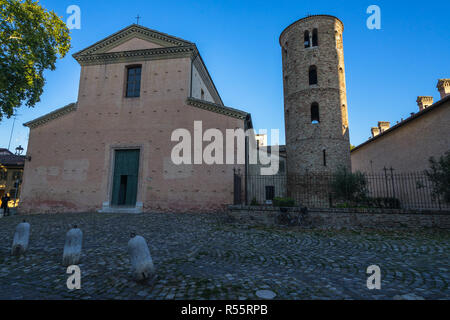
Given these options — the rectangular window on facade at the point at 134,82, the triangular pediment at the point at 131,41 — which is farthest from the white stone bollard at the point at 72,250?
the triangular pediment at the point at 131,41

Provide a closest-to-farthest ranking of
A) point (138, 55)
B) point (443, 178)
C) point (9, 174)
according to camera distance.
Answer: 1. point (443, 178)
2. point (138, 55)
3. point (9, 174)

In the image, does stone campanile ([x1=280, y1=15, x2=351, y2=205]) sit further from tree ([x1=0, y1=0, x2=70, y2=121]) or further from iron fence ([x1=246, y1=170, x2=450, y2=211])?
tree ([x1=0, y1=0, x2=70, y2=121])

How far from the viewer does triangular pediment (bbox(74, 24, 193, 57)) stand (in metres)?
14.2

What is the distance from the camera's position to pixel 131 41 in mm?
14531

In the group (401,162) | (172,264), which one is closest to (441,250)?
(172,264)

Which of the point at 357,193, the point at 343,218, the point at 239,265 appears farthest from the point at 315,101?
the point at 239,265

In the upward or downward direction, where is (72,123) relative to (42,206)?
upward

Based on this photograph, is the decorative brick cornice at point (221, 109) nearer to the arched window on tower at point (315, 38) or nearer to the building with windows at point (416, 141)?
the building with windows at point (416, 141)

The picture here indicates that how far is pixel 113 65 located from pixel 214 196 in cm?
1061

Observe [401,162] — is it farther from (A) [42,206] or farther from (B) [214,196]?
(A) [42,206]

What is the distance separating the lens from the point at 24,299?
280cm

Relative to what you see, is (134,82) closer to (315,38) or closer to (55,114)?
(55,114)

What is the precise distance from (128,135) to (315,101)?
13263mm
